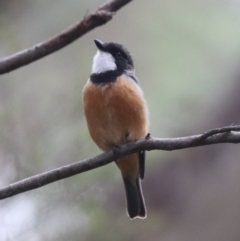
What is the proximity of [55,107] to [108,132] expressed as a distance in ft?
3.39

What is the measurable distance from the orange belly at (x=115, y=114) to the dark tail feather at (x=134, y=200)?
660 millimetres

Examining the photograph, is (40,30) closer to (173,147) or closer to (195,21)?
(195,21)

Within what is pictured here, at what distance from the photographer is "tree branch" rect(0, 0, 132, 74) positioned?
2330 millimetres

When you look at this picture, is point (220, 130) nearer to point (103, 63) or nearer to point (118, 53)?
point (103, 63)

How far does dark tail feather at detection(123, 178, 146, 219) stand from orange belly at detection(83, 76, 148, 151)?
0.66 metres

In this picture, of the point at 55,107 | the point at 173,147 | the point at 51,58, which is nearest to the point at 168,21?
the point at 51,58

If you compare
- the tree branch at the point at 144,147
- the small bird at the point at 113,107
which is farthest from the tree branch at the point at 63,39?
the small bird at the point at 113,107

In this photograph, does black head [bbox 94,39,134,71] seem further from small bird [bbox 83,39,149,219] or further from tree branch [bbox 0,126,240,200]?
tree branch [bbox 0,126,240,200]

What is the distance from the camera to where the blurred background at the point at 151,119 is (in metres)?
4.12

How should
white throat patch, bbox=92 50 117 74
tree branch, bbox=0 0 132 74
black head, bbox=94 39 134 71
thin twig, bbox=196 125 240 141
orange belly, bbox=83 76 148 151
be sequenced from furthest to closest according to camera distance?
black head, bbox=94 39 134 71
white throat patch, bbox=92 50 117 74
orange belly, bbox=83 76 148 151
thin twig, bbox=196 125 240 141
tree branch, bbox=0 0 132 74

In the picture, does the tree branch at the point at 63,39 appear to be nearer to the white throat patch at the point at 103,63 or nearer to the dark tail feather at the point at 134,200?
the white throat patch at the point at 103,63

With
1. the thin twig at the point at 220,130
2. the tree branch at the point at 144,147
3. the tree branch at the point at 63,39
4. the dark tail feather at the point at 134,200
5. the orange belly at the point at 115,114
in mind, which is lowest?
the dark tail feather at the point at 134,200

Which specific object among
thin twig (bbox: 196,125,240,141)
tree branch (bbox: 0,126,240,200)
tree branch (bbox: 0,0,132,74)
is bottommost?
tree branch (bbox: 0,126,240,200)

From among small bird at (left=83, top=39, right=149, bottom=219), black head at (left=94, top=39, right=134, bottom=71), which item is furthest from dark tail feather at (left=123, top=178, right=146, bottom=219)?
black head at (left=94, top=39, right=134, bottom=71)
